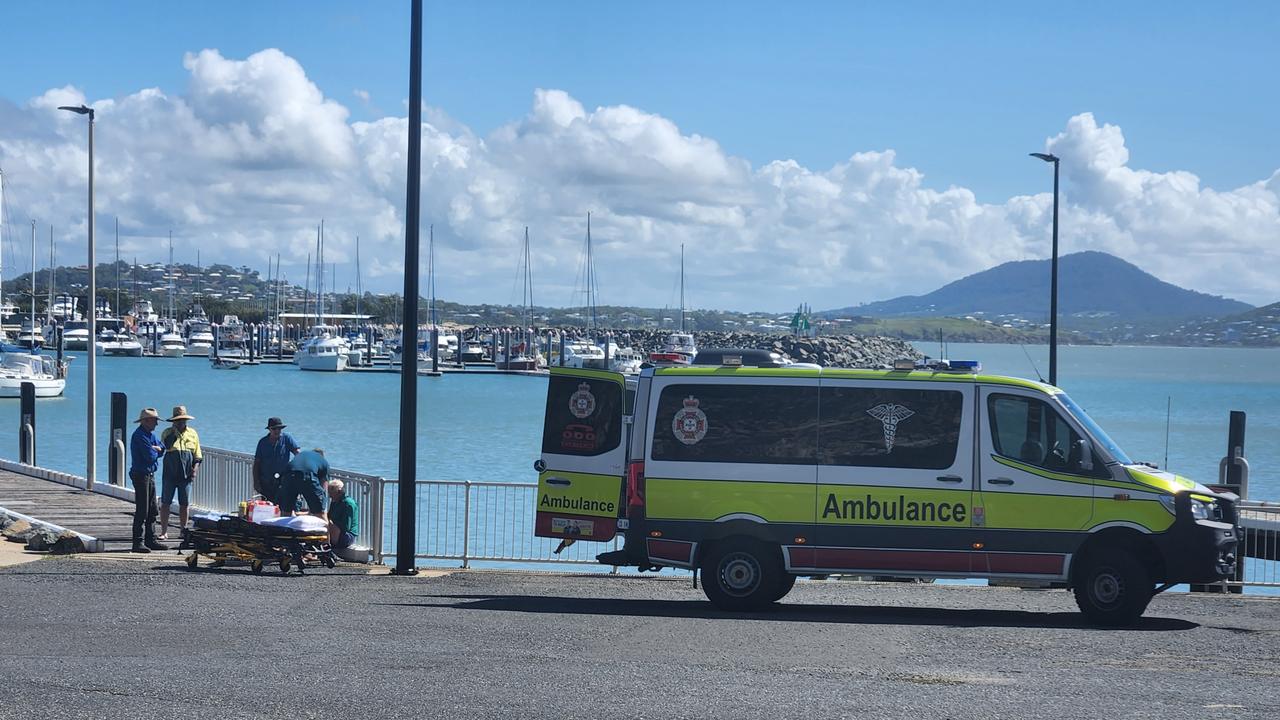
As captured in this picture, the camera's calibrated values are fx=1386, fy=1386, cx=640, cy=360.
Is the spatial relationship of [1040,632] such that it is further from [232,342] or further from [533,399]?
[232,342]

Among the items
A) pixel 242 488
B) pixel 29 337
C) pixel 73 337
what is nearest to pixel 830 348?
pixel 73 337

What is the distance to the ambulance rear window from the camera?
14.2 meters

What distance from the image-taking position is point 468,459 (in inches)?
2420

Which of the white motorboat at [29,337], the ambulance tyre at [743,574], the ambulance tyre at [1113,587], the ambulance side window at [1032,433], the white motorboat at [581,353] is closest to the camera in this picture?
the ambulance tyre at [1113,587]

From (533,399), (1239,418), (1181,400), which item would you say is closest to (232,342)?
(533,399)

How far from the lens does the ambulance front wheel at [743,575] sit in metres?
13.6

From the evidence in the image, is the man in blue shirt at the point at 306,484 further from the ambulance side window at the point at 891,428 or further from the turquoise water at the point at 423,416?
the turquoise water at the point at 423,416

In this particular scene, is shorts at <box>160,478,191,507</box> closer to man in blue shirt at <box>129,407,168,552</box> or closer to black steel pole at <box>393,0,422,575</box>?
man in blue shirt at <box>129,407,168,552</box>

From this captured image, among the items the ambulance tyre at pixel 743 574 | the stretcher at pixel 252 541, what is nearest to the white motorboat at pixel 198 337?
the stretcher at pixel 252 541

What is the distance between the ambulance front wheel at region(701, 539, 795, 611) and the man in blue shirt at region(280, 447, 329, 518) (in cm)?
572

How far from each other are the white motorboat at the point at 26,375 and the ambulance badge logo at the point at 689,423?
248 ft

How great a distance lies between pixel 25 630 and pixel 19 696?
2.91m

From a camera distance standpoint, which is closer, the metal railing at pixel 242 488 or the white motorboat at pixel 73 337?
the metal railing at pixel 242 488

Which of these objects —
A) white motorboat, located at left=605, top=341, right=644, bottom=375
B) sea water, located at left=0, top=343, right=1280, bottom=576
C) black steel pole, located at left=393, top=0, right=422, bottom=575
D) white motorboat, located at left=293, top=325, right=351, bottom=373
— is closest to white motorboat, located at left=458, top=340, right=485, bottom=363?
sea water, located at left=0, top=343, right=1280, bottom=576
